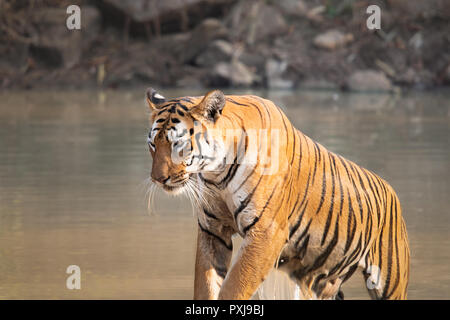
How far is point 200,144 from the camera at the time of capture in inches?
→ 134

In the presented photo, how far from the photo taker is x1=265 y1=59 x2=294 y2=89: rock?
750 inches

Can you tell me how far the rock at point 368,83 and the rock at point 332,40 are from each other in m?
1.60

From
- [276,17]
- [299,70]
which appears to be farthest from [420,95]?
[276,17]

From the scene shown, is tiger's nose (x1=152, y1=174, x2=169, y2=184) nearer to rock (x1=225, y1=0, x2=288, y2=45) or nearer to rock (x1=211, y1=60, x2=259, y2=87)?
rock (x1=211, y1=60, x2=259, y2=87)

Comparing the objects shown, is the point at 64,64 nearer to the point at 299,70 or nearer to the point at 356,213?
the point at 299,70

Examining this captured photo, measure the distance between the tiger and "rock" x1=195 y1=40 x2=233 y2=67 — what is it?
15.8 metres

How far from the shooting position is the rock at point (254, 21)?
2103 cm

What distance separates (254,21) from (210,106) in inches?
715

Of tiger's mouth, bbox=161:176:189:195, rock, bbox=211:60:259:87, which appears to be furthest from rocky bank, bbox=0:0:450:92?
tiger's mouth, bbox=161:176:189:195

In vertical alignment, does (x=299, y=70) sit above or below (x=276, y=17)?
below

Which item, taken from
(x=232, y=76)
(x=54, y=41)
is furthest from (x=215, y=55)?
(x=54, y=41)

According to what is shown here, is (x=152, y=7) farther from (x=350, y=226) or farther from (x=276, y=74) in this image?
(x=350, y=226)

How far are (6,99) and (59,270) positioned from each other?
1228cm

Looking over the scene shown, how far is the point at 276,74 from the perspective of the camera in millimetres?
19359
